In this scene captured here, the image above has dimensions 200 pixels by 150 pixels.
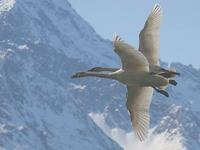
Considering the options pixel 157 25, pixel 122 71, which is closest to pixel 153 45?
pixel 157 25

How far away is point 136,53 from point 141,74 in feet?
1.25

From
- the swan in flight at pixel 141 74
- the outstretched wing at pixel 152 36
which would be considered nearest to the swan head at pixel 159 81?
the swan in flight at pixel 141 74

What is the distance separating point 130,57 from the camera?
37.8 feet

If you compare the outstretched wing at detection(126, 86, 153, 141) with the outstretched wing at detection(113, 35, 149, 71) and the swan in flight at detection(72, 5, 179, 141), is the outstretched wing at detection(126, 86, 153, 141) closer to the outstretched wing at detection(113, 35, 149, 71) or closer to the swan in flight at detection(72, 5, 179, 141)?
the swan in flight at detection(72, 5, 179, 141)

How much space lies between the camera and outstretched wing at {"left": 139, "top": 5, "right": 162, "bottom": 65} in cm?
1262

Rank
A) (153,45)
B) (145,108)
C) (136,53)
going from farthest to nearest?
(153,45) < (145,108) < (136,53)

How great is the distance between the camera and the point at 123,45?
11273 mm

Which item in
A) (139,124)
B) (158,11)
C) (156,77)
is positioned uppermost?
(158,11)

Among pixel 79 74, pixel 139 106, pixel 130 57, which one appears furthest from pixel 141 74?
pixel 79 74

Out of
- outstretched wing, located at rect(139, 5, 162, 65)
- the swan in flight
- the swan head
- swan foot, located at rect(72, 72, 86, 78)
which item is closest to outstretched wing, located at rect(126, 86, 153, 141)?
the swan in flight

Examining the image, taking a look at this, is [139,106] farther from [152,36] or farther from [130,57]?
[152,36]

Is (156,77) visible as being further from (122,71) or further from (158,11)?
(158,11)

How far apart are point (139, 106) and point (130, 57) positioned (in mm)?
1120

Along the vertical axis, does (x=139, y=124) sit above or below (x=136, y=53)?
below
